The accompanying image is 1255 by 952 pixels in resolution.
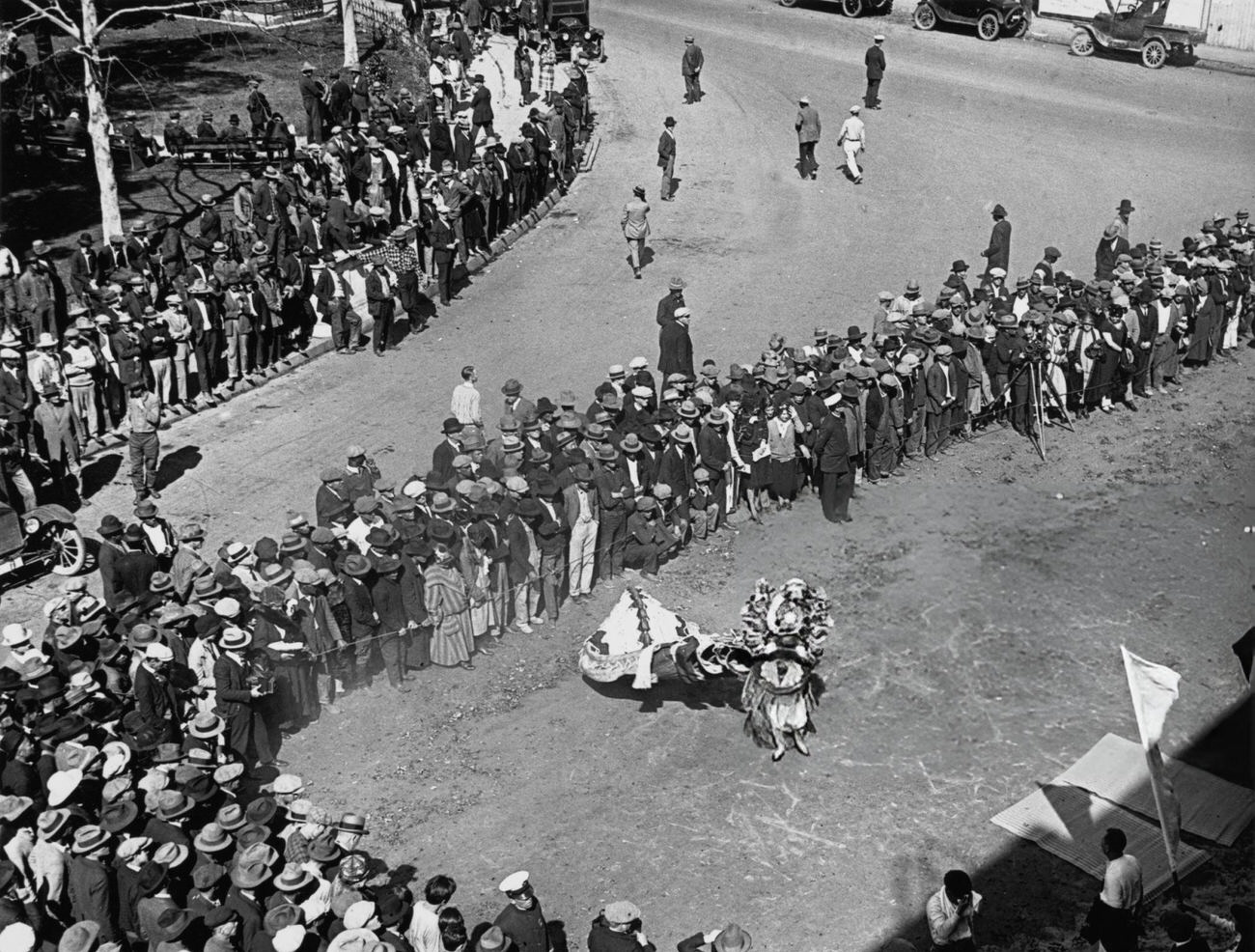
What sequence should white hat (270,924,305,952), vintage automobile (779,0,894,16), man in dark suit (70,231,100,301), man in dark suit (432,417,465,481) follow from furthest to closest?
1. vintage automobile (779,0,894,16)
2. man in dark suit (70,231,100,301)
3. man in dark suit (432,417,465,481)
4. white hat (270,924,305,952)

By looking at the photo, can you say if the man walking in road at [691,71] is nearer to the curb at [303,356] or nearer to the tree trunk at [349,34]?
the curb at [303,356]

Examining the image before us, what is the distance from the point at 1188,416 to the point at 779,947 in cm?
1397

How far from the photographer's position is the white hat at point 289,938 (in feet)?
33.7

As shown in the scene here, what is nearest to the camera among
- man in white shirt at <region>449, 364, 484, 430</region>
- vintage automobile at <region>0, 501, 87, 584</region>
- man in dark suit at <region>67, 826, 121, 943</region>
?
man in dark suit at <region>67, 826, 121, 943</region>

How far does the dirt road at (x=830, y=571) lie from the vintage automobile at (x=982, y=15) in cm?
542

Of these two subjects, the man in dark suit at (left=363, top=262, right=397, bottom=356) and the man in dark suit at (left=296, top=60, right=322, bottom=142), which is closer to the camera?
the man in dark suit at (left=363, top=262, right=397, bottom=356)

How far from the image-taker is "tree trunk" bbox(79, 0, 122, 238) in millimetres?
23133

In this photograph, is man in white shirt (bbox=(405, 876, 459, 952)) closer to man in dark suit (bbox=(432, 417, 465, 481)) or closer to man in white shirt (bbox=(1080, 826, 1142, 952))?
man in white shirt (bbox=(1080, 826, 1142, 952))

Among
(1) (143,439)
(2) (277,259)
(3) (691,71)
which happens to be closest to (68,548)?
(1) (143,439)

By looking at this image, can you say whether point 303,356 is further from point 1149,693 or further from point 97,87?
point 1149,693

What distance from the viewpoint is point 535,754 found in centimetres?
1455

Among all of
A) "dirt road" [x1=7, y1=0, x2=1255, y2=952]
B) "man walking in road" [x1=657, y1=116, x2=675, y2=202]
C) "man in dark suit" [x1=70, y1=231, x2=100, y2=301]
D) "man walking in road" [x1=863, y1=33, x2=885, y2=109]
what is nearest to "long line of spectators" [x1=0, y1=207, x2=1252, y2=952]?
"dirt road" [x1=7, y1=0, x2=1255, y2=952]

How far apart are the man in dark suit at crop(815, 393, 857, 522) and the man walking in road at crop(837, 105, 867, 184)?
40.6 feet

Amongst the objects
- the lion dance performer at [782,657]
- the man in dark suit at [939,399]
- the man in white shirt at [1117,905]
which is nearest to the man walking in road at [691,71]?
the man in dark suit at [939,399]
